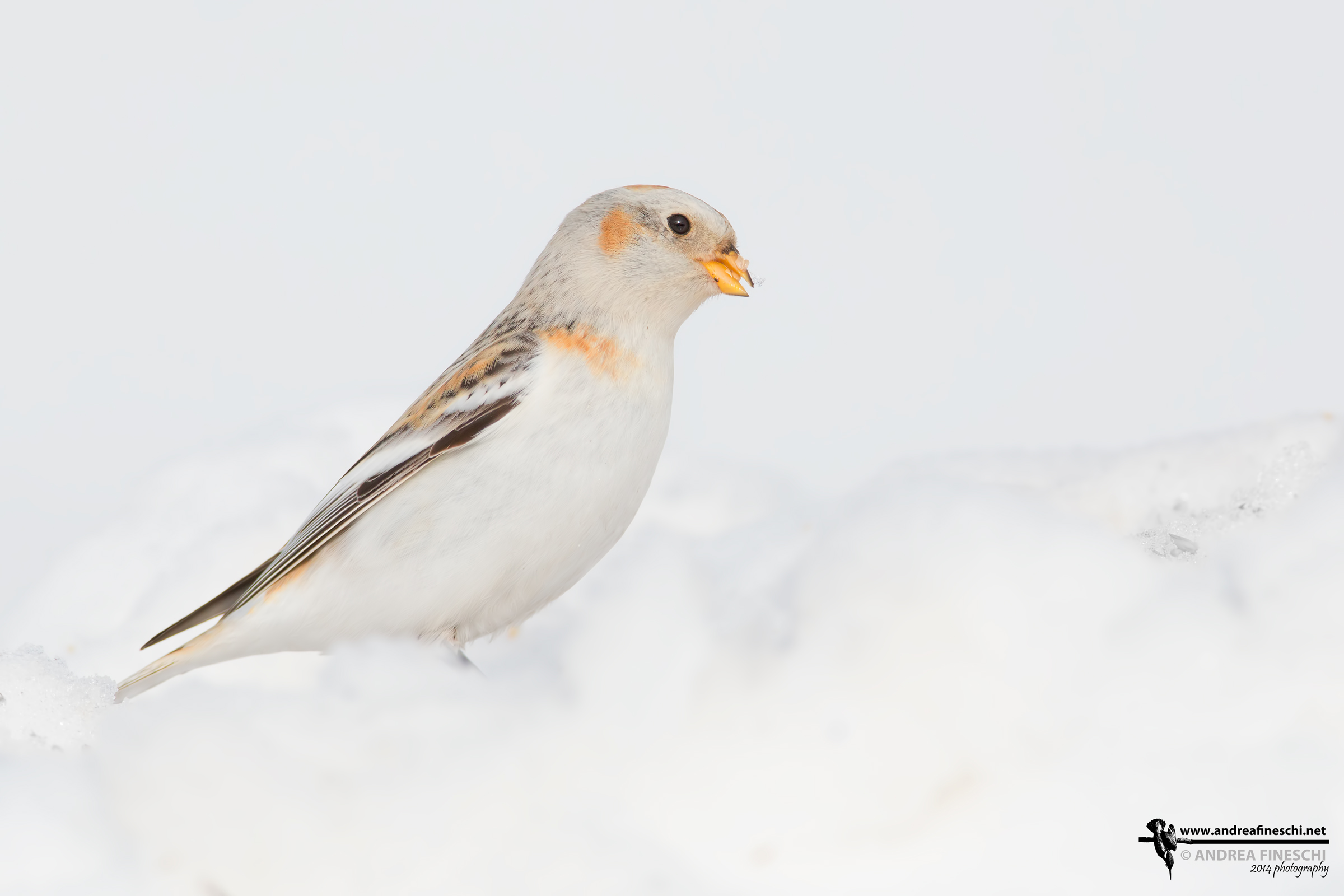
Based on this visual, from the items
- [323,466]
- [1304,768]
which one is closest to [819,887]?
[1304,768]

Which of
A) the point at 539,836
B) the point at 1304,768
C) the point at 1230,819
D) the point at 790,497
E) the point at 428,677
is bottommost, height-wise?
the point at 539,836

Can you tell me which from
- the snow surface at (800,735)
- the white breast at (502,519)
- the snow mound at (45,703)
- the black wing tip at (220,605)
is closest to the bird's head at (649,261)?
the white breast at (502,519)

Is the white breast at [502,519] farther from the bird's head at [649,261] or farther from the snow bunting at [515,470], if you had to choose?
the bird's head at [649,261]

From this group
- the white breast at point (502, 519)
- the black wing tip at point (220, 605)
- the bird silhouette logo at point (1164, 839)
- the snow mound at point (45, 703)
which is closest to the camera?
the bird silhouette logo at point (1164, 839)

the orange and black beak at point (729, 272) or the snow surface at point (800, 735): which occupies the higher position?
the orange and black beak at point (729, 272)

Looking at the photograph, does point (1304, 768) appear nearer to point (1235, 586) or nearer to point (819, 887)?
point (1235, 586)

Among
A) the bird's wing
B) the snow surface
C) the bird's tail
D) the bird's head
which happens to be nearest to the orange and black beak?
the bird's head

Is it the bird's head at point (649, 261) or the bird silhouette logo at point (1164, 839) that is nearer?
the bird silhouette logo at point (1164, 839)

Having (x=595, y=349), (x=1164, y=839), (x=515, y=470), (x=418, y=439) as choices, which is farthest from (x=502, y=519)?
(x=1164, y=839)
